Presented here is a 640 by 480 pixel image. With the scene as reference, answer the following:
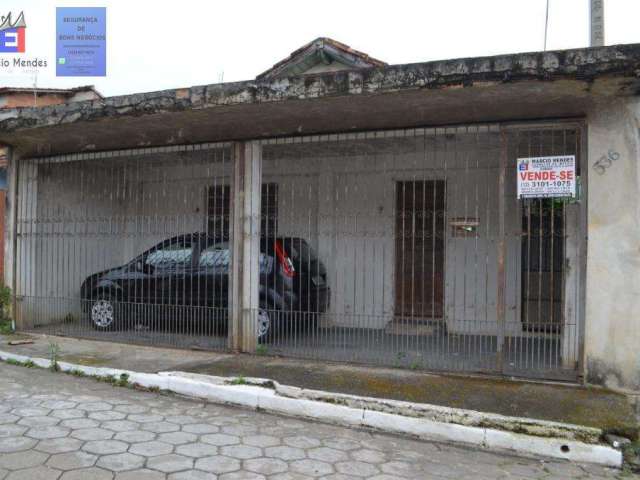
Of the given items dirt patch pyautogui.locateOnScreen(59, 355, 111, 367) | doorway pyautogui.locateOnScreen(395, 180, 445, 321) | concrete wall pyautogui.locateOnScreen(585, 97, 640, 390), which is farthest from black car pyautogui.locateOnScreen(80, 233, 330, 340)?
concrete wall pyautogui.locateOnScreen(585, 97, 640, 390)

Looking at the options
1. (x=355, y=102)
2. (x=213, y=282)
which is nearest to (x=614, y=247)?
(x=355, y=102)

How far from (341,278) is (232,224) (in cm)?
272

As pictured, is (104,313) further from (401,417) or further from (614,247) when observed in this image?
(614,247)

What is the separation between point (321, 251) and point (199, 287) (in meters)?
2.28

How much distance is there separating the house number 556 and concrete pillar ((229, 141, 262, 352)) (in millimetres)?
3780

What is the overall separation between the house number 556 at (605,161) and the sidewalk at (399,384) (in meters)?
2.11

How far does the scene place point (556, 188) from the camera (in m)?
5.58

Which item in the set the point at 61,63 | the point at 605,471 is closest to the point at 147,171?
the point at 61,63

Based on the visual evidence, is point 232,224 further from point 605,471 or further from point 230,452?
point 605,471

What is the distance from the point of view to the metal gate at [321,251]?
6.87m

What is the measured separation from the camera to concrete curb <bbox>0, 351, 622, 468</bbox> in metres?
4.03

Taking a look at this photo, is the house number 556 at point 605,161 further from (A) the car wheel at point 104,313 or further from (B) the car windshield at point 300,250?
(A) the car wheel at point 104,313

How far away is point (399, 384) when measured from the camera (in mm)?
5383

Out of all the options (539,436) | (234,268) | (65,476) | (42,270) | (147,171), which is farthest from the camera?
(147,171)
